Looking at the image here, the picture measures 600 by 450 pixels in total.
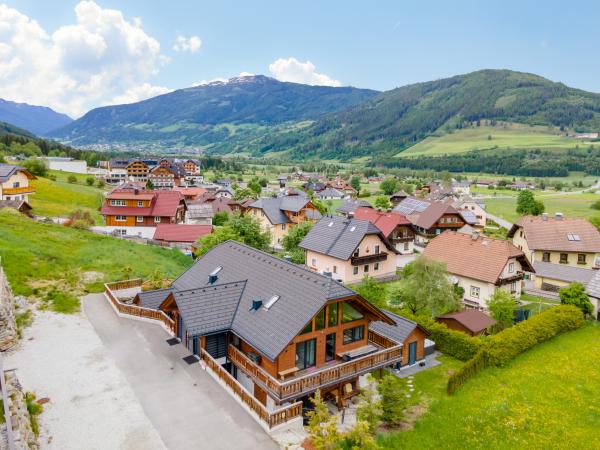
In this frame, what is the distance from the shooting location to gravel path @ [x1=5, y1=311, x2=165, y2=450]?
1566cm

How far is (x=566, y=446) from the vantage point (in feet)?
56.6

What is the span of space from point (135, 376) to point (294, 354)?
27.1ft

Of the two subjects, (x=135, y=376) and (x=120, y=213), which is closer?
(x=135, y=376)

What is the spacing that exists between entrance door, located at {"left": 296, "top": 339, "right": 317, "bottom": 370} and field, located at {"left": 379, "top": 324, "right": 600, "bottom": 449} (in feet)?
14.8

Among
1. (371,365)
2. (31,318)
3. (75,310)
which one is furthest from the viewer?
(75,310)

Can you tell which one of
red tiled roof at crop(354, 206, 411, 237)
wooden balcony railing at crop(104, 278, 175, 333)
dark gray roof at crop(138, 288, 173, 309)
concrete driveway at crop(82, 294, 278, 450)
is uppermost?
red tiled roof at crop(354, 206, 411, 237)

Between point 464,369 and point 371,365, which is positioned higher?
point 371,365

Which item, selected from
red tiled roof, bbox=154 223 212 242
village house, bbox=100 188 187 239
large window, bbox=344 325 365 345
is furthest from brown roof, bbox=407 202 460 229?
large window, bbox=344 325 365 345

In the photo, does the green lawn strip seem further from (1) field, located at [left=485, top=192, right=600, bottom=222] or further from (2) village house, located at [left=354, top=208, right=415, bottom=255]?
(1) field, located at [left=485, top=192, right=600, bottom=222]

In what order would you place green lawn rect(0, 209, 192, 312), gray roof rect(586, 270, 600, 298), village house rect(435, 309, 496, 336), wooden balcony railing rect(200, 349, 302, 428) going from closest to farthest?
1. wooden balcony railing rect(200, 349, 302, 428)
2. village house rect(435, 309, 496, 336)
3. green lawn rect(0, 209, 192, 312)
4. gray roof rect(586, 270, 600, 298)

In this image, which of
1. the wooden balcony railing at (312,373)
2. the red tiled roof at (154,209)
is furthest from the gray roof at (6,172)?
the wooden balcony railing at (312,373)

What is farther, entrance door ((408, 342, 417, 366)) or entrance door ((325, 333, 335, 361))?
entrance door ((408, 342, 417, 366))

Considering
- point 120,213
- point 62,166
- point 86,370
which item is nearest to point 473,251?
point 86,370

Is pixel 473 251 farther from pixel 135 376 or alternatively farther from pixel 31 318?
pixel 31 318
